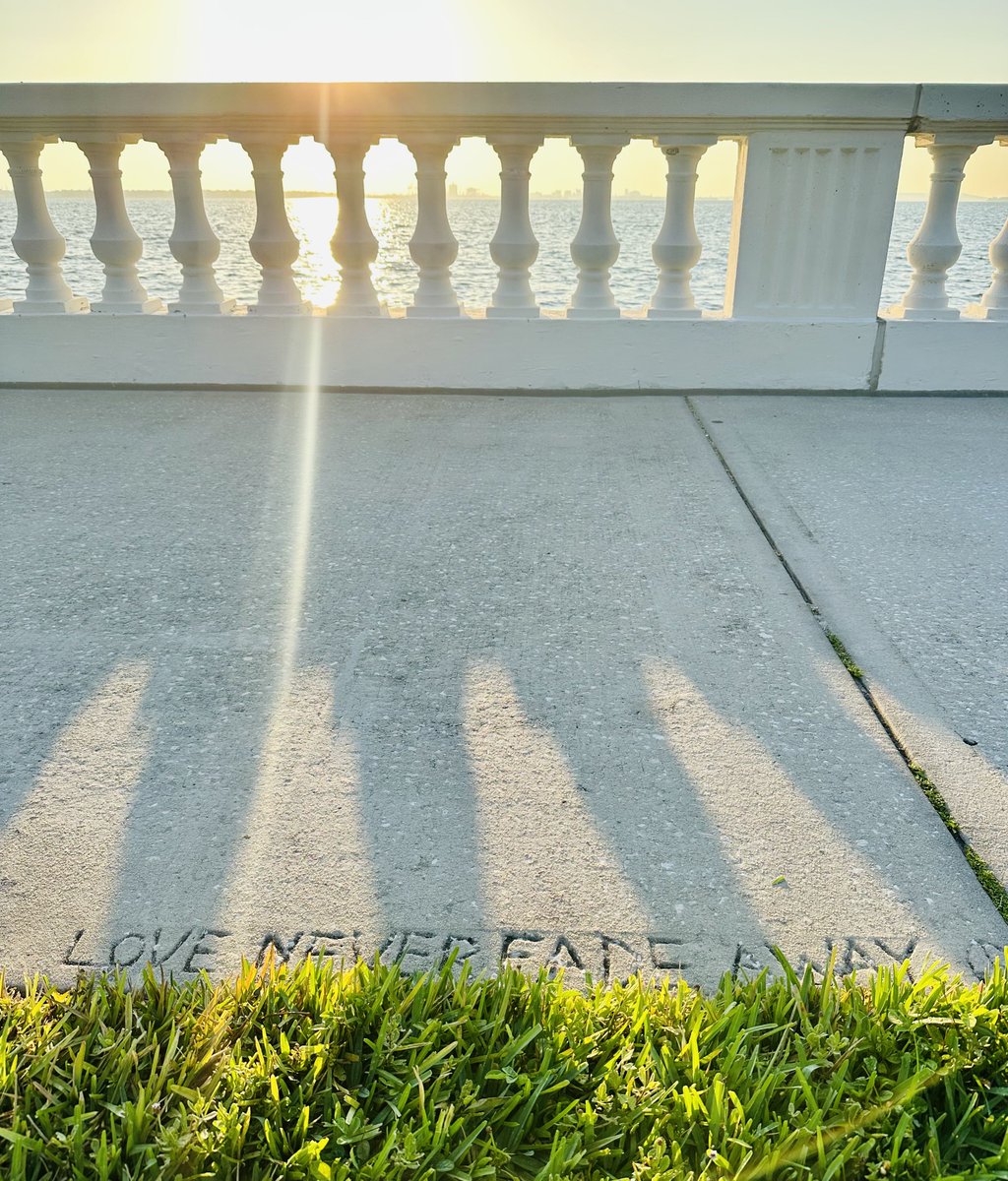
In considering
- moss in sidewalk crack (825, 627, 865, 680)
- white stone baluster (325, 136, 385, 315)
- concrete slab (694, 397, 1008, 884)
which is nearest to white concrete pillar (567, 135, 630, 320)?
concrete slab (694, 397, 1008, 884)

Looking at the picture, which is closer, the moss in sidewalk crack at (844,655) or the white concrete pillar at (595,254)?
the moss in sidewalk crack at (844,655)

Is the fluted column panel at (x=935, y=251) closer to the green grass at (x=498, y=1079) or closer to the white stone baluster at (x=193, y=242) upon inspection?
the white stone baluster at (x=193, y=242)

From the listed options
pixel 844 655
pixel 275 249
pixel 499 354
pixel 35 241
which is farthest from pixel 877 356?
pixel 35 241

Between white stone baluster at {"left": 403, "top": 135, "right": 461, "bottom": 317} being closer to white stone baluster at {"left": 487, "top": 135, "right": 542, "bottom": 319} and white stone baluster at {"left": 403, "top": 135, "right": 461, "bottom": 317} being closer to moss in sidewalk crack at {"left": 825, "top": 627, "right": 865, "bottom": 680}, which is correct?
white stone baluster at {"left": 487, "top": 135, "right": 542, "bottom": 319}

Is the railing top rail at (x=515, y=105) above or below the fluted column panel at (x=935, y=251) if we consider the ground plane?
above

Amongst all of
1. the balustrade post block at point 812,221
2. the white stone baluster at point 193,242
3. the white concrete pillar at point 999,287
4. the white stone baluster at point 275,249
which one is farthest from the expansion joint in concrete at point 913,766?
the white stone baluster at point 193,242

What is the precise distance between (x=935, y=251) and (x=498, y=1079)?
451 cm

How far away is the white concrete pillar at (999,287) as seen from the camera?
181 inches

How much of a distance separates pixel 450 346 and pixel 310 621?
99.2 inches

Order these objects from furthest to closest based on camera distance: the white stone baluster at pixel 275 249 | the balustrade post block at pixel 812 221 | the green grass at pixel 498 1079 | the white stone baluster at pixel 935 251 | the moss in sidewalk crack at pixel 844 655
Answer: the white stone baluster at pixel 275 249, the white stone baluster at pixel 935 251, the balustrade post block at pixel 812 221, the moss in sidewalk crack at pixel 844 655, the green grass at pixel 498 1079

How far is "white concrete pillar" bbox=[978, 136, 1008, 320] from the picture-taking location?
459 cm

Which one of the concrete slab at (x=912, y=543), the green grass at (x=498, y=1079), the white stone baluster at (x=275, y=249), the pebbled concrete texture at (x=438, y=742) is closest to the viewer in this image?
the green grass at (x=498, y=1079)

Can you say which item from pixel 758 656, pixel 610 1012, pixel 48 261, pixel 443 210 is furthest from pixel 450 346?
pixel 610 1012

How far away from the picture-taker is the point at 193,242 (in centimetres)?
467
